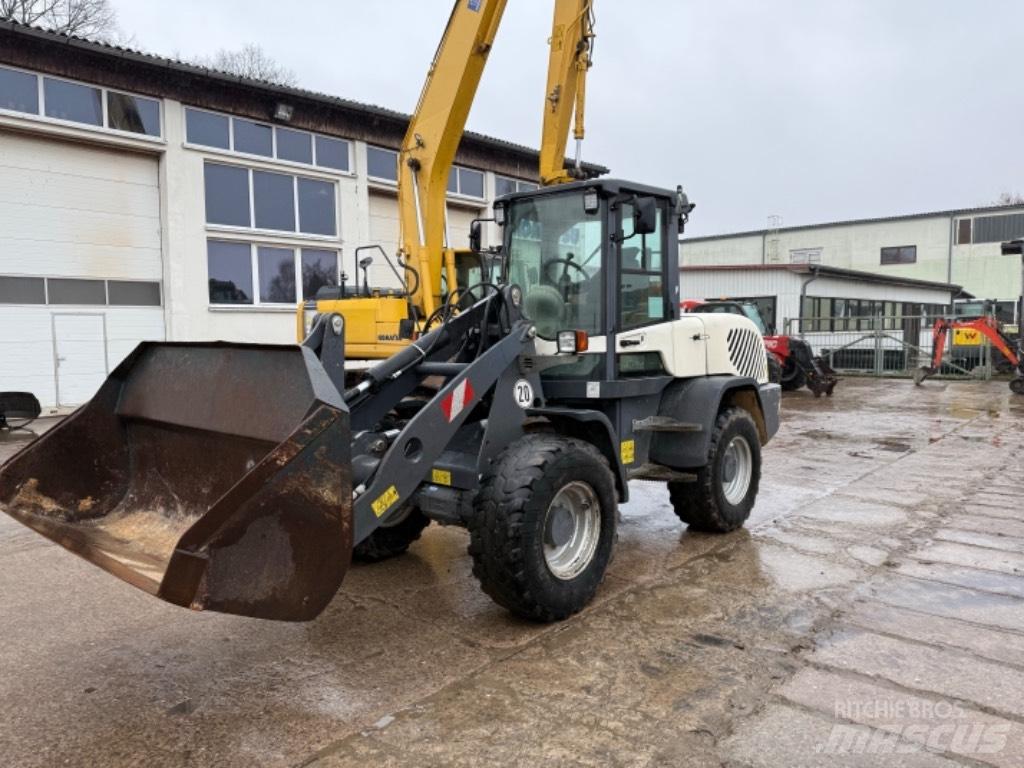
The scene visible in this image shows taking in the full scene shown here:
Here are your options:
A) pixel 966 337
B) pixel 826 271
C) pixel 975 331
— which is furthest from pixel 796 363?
pixel 826 271

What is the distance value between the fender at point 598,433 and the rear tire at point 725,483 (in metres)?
1.09

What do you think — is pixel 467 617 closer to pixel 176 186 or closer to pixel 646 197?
pixel 646 197

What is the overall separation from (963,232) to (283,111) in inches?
1377

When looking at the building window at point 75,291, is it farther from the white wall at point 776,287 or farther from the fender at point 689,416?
the white wall at point 776,287

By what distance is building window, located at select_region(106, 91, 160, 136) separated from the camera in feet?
43.5

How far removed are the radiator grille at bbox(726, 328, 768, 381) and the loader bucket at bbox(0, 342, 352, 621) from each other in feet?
12.4

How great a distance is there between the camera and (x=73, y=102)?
42.2 ft

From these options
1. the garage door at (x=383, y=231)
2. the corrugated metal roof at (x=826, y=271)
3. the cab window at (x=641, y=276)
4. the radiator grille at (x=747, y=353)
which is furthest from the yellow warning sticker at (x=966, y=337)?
the cab window at (x=641, y=276)

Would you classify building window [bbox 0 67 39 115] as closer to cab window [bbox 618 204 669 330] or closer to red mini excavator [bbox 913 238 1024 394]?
cab window [bbox 618 204 669 330]

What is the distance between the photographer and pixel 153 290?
46.2 ft

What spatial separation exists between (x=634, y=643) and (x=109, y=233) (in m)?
13.0

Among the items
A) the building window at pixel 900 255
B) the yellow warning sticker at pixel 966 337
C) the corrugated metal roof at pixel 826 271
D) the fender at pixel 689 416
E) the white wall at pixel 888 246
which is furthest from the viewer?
the building window at pixel 900 255

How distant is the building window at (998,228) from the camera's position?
36.1 meters

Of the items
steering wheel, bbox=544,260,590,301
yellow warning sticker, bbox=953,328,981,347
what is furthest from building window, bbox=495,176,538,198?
steering wheel, bbox=544,260,590,301
